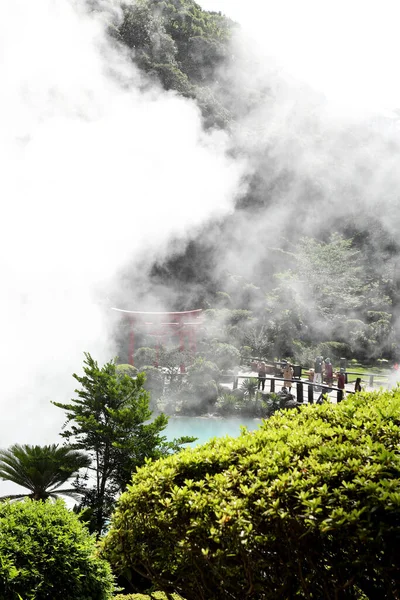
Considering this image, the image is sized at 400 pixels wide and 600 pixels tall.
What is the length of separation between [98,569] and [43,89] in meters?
31.4

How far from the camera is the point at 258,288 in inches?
1153

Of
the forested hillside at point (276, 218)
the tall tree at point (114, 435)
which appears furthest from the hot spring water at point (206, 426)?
the forested hillside at point (276, 218)

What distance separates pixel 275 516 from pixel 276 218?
3355cm

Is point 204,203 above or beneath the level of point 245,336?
above

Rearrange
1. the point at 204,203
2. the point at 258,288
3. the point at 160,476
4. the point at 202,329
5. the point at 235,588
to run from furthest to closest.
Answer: the point at 204,203, the point at 258,288, the point at 202,329, the point at 160,476, the point at 235,588

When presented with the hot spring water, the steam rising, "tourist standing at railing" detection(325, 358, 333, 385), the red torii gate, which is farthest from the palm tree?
the red torii gate

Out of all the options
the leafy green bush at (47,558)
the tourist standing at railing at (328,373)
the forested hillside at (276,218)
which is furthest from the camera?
the forested hillside at (276,218)

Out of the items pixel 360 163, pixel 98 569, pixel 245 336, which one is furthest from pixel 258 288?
pixel 98 569

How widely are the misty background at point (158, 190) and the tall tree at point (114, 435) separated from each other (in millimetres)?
7173

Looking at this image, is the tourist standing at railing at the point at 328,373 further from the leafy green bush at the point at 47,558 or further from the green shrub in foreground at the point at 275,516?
the green shrub in foreground at the point at 275,516

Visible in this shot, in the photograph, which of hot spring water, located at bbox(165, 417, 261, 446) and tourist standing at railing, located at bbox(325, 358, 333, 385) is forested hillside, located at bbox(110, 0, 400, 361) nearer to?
tourist standing at railing, located at bbox(325, 358, 333, 385)

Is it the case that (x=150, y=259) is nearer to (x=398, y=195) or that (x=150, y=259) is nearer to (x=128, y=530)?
(x=398, y=195)

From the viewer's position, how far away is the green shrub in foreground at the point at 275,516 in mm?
2457

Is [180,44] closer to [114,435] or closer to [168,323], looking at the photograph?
[168,323]
